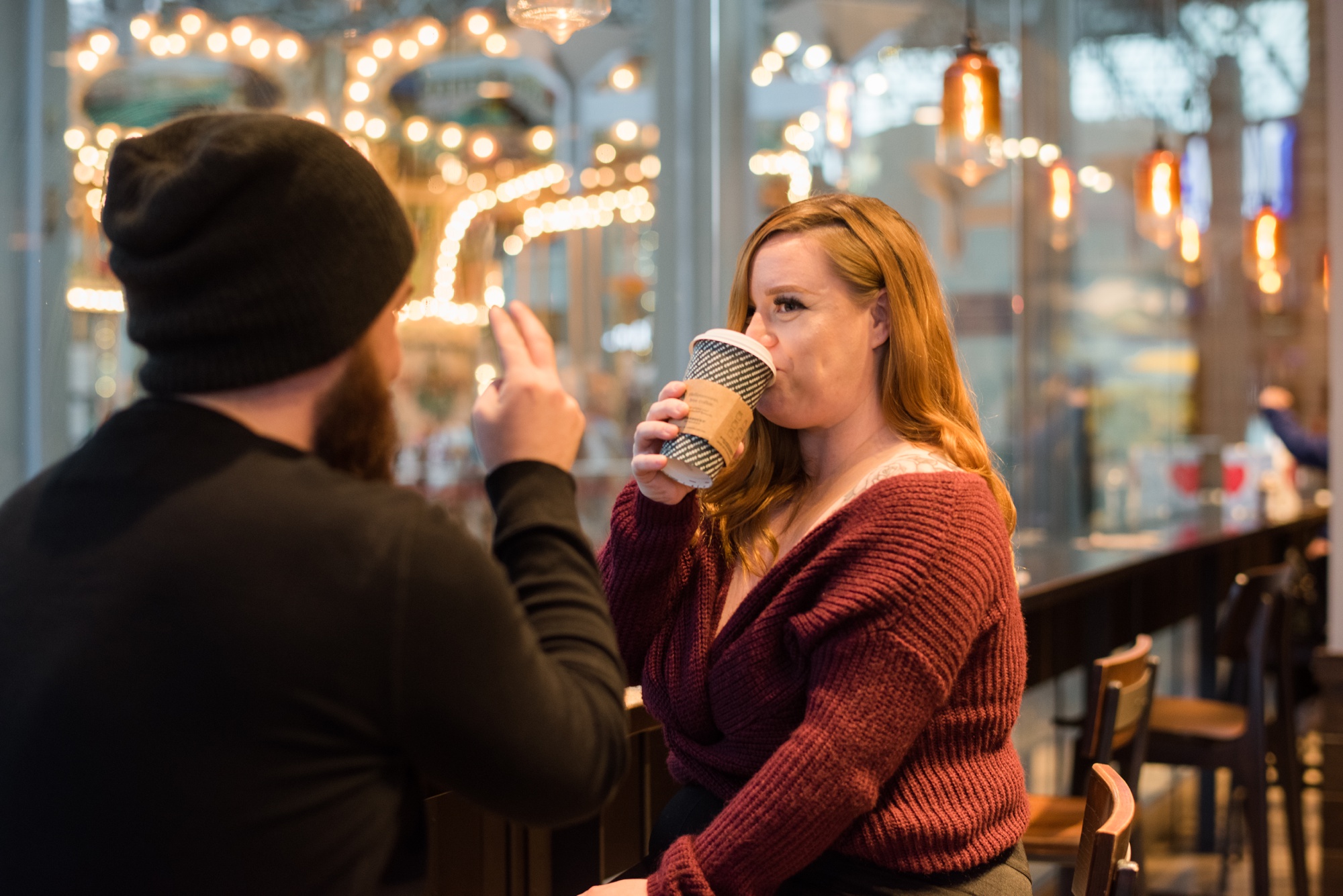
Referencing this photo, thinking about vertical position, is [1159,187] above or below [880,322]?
above

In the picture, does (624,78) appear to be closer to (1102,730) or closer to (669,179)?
(669,179)

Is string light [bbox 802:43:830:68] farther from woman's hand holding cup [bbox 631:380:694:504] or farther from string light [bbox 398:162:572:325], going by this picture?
woman's hand holding cup [bbox 631:380:694:504]

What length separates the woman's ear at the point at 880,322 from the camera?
4.77 ft

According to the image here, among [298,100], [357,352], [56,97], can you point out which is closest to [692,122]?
[298,100]

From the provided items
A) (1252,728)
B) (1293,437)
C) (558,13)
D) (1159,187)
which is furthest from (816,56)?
(1293,437)

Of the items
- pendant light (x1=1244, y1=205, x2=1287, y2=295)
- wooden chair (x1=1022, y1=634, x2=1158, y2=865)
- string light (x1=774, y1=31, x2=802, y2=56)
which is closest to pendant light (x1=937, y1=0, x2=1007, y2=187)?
string light (x1=774, y1=31, x2=802, y2=56)

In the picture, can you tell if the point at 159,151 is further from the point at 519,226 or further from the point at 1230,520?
the point at 1230,520

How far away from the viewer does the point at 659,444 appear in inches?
54.1

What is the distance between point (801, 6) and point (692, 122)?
2.16ft

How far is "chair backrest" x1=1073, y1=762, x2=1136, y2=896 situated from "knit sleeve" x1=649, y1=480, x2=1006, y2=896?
288 millimetres

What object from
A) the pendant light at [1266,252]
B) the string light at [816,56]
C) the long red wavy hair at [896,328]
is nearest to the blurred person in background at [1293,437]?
the pendant light at [1266,252]

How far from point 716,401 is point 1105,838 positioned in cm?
63

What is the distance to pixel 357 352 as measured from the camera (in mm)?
861

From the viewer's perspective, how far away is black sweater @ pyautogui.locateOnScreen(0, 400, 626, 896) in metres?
0.77
